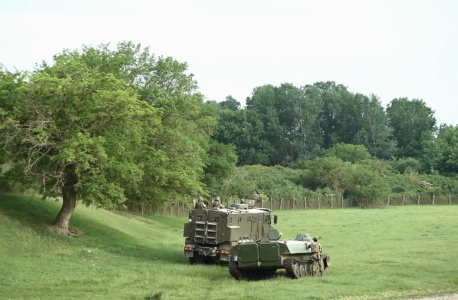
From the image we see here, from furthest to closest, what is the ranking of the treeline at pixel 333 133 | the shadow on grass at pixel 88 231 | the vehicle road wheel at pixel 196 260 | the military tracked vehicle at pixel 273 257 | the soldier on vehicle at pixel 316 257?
the treeline at pixel 333 133
the shadow on grass at pixel 88 231
the vehicle road wheel at pixel 196 260
the soldier on vehicle at pixel 316 257
the military tracked vehicle at pixel 273 257

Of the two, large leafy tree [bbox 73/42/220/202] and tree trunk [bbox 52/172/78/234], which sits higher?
large leafy tree [bbox 73/42/220/202]

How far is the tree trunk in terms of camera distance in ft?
117

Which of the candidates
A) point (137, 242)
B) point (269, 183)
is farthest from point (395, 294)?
point (269, 183)

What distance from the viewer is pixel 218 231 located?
3084 centimetres

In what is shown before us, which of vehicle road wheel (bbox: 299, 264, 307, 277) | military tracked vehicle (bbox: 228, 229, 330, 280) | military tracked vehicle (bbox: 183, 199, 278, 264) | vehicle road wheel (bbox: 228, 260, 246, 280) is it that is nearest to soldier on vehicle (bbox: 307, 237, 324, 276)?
military tracked vehicle (bbox: 228, 229, 330, 280)

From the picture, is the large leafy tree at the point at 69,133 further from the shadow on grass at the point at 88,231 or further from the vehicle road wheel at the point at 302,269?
the vehicle road wheel at the point at 302,269

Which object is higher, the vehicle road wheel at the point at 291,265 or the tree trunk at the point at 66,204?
the tree trunk at the point at 66,204

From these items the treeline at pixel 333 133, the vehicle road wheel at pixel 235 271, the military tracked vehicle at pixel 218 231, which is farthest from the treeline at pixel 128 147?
the vehicle road wheel at pixel 235 271

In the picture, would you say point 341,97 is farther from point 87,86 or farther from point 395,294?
point 395,294

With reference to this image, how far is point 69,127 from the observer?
3494cm

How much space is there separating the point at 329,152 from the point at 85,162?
8617cm

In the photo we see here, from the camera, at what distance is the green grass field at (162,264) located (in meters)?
22.7

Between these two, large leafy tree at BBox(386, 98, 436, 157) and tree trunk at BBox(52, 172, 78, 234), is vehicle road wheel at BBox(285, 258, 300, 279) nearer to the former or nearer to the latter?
tree trunk at BBox(52, 172, 78, 234)

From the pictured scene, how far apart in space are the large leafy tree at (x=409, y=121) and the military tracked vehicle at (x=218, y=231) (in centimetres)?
10807
